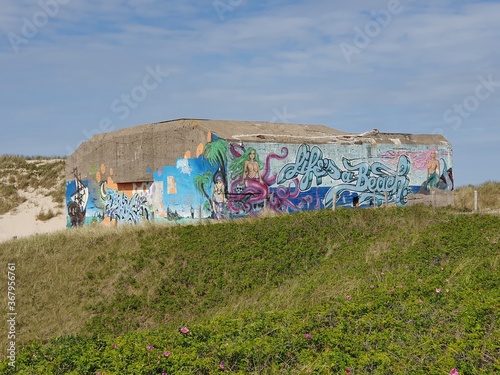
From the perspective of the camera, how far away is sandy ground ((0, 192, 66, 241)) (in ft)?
138

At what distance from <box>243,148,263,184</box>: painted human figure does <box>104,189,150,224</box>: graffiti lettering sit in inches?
225

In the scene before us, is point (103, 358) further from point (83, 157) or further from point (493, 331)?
point (83, 157)

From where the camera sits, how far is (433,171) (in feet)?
118

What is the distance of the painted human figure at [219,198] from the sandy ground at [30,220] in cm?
1580

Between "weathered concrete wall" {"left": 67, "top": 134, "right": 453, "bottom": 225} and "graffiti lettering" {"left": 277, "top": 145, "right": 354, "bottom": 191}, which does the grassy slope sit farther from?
"graffiti lettering" {"left": 277, "top": 145, "right": 354, "bottom": 191}

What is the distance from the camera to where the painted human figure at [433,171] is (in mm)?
35688

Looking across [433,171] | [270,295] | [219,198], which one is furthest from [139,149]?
[270,295]

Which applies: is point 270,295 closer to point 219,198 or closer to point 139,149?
point 219,198

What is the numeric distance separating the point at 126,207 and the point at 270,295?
682 inches

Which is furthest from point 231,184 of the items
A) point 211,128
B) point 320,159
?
point 320,159

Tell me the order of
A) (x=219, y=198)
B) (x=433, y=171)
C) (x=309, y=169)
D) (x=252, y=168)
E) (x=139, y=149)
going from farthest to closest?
(x=433, y=171), (x=139, y=149), (x=309, y=169), (x=252, y=168), (x=219, y=198)

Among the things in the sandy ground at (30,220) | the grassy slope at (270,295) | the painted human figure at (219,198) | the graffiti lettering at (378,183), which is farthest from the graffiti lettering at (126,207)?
the graffiti lettering at (378,183)

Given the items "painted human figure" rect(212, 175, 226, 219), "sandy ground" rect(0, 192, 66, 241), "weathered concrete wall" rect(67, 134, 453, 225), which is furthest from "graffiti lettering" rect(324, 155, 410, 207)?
"sandy ground" rect(0, 192, 66, 241)

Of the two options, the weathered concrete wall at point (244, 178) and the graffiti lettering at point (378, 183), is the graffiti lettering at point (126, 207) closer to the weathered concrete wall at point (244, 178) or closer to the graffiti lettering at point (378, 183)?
the weathered concrete wall at point (244, 178)
